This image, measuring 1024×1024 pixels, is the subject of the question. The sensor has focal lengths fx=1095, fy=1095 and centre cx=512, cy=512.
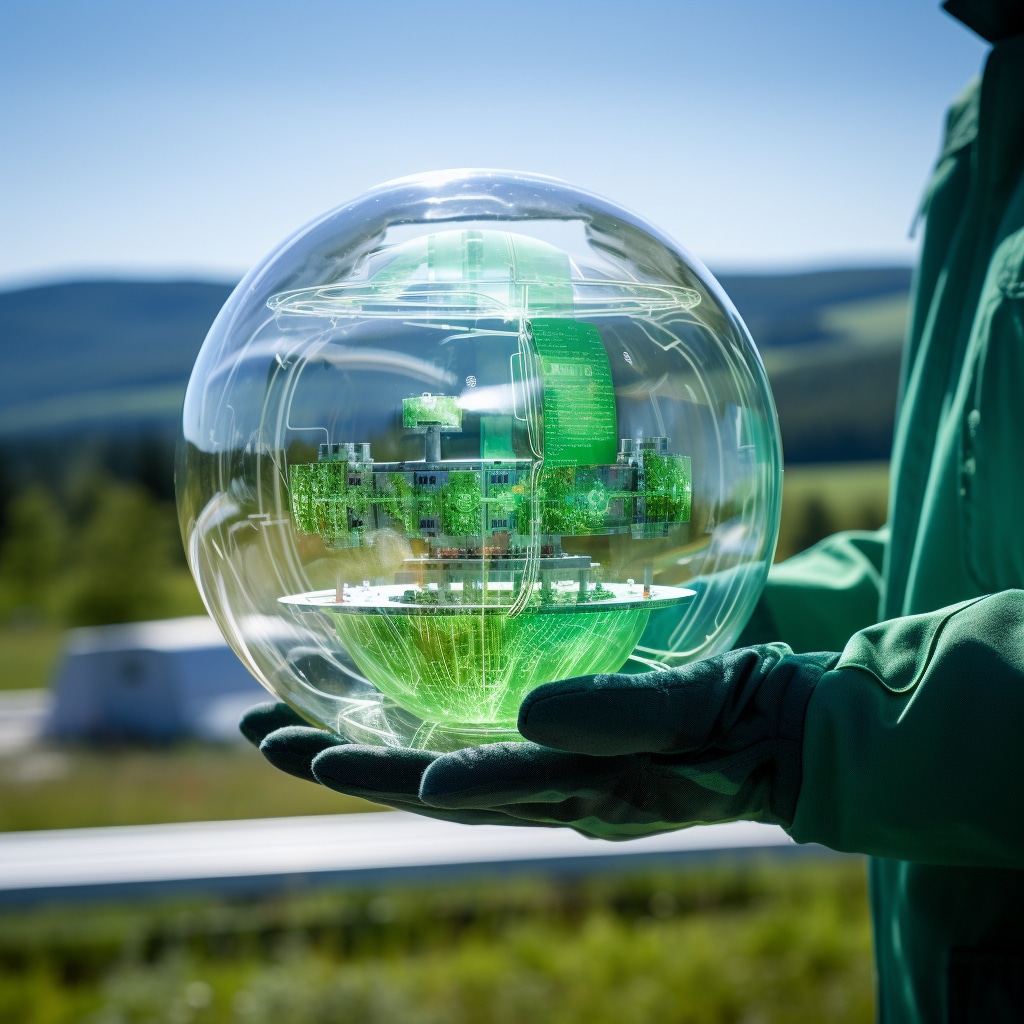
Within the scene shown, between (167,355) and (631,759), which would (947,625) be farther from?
(167,355)

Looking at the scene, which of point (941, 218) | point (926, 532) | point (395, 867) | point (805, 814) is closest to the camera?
point (805, 814)

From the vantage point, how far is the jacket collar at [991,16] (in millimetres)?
987

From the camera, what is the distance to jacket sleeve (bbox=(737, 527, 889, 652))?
115cm

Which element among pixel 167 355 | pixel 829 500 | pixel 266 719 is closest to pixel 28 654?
pixel 167 355

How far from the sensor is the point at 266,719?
3.18 ft

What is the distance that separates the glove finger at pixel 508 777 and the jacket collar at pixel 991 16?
78 cm

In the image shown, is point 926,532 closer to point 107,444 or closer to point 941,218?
point 941,218

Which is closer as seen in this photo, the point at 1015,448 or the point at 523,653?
the point at 523,653

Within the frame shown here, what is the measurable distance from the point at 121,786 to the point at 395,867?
154cm

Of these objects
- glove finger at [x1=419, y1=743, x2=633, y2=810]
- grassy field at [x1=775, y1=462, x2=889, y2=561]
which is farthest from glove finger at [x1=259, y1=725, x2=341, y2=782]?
grassy field at [x1=775, y1=462, x2=889, y2=561]

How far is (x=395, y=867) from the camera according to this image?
8.18 ft

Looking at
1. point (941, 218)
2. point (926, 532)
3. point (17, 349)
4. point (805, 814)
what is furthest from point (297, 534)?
point (17, 349)

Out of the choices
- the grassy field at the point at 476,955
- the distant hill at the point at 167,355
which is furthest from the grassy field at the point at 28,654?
the grassy field at the point at 476,955

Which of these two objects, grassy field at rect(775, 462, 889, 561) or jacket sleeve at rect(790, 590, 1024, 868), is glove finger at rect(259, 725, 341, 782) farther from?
grassy field at rect(775, 462, 889, 561)
